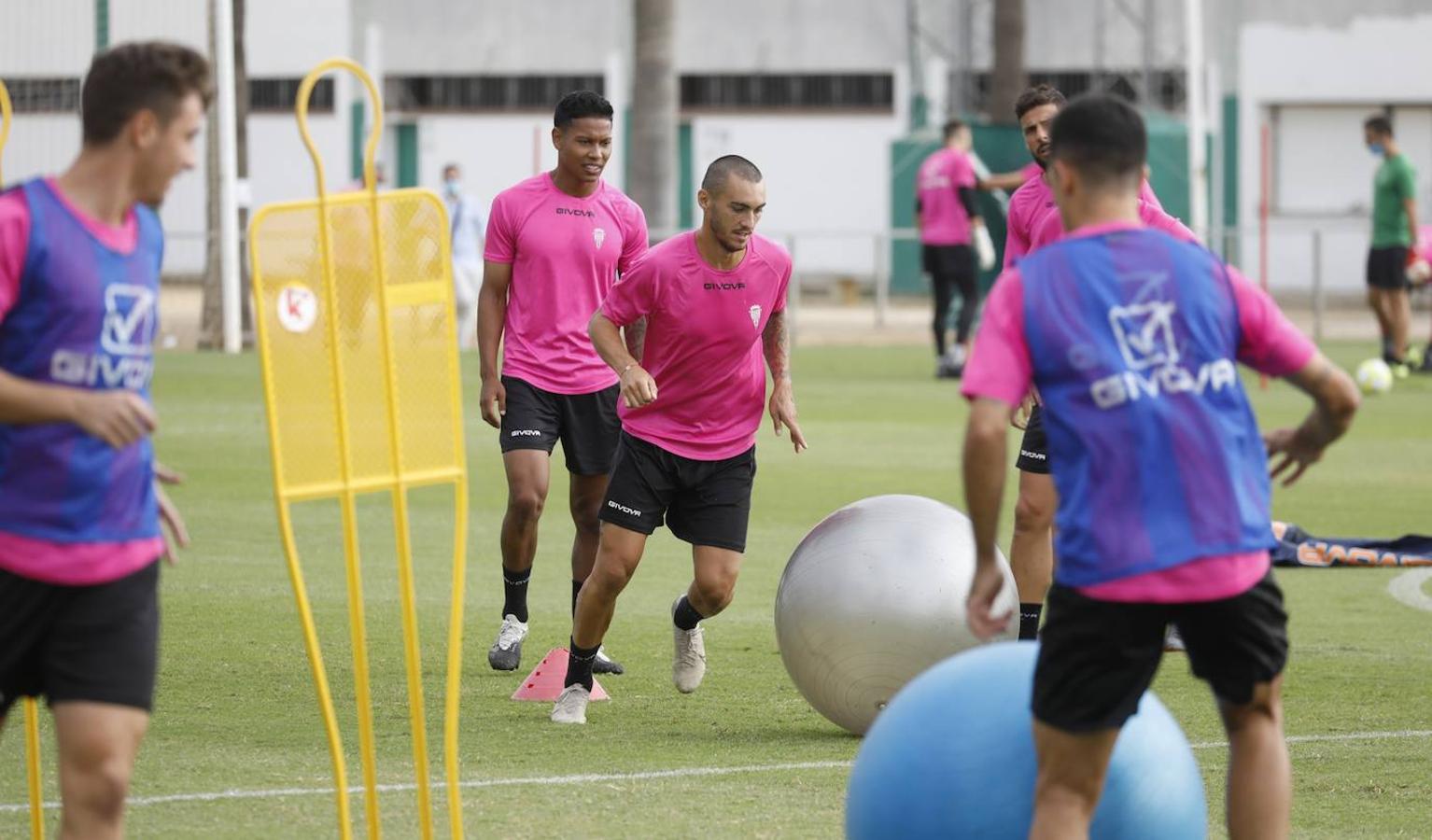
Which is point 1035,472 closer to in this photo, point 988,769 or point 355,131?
point 988,769

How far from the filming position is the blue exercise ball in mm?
5172

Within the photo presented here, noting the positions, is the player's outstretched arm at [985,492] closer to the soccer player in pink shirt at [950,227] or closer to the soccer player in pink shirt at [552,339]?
the soccer player in pink shirt at [552,339]

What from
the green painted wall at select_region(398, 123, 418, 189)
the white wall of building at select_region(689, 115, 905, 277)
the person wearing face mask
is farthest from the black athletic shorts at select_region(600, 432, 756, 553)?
the green painted wall at select_region(398, 123, 418, 189)

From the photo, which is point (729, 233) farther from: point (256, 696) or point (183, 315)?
point (183, 315)

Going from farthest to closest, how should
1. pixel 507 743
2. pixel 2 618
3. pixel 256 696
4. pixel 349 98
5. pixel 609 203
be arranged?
pixel 349 98 < pixel 609 203 < pixel 256 696 < pixel 507 743 < pixel 2 618

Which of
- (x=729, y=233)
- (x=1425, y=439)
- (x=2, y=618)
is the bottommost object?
(x=1425, y=439)

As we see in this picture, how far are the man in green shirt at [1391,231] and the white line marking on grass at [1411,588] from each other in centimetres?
1073

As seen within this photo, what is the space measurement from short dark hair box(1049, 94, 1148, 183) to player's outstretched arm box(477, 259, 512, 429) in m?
4.50

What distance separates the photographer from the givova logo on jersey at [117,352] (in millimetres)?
4746

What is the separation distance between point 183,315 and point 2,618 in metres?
29.3

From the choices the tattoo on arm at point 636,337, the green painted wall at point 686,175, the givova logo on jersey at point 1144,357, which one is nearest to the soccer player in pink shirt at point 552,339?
the tattoo on arm at point 636,337

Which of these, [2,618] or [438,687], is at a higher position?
[2,618]

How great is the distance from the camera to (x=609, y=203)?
9.49m

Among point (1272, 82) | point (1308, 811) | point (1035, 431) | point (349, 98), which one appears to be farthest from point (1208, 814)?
point (349, 98)
